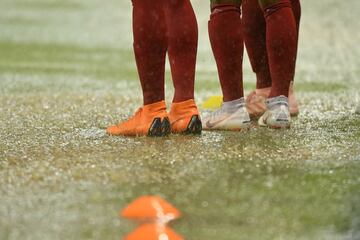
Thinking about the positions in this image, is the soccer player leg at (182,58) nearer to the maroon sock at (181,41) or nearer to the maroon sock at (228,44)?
the maroon sock at (181,41)

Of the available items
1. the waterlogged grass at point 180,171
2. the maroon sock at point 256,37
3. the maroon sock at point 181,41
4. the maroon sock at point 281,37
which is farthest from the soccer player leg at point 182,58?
the maroon sock at point 256,37

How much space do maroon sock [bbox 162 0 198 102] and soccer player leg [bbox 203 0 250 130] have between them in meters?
→ 0.20

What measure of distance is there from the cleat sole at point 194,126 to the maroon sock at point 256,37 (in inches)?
39.3

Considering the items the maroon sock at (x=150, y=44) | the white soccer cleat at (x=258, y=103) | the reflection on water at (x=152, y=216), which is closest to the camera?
the reflection on water at (x=152, y=216)

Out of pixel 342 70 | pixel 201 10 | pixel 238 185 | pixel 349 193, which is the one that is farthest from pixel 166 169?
pixel 201 10

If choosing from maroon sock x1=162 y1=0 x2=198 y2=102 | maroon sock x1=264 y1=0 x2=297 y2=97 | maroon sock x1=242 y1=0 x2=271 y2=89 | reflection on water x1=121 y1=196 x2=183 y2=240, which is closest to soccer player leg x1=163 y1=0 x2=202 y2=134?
maroon sock x1=162 y1=0 x2=198 y2=102

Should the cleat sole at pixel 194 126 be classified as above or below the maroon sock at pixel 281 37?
below

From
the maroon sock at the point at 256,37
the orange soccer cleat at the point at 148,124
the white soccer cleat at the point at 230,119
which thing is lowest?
the white soccer cleat at the point at 230,119

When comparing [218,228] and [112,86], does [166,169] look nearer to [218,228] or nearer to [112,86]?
[218,228]

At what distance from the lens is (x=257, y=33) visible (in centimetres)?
585

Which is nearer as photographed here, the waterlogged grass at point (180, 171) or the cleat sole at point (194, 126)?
the waterlogged grass at point (180, 171)

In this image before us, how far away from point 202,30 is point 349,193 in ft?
38.8

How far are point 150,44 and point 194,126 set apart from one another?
52cm

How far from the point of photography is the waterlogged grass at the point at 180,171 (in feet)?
10.3
